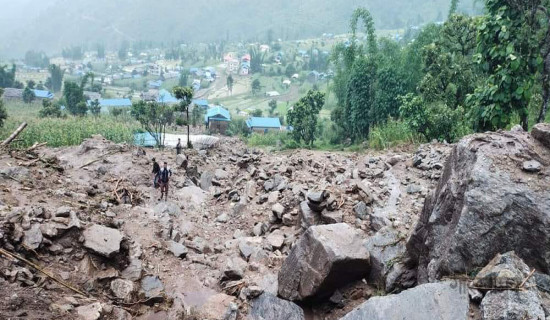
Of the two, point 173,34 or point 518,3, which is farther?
point 173,34

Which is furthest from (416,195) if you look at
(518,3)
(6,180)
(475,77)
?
(475,77)

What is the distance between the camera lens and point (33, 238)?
7129 mm

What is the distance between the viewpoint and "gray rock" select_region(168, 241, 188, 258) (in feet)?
29.7

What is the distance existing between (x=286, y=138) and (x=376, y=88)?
9851 millimetres

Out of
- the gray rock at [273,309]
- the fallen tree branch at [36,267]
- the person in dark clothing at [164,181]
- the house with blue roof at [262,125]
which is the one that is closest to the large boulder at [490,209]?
the gray rock at [273,309]

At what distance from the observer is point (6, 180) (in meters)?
9.88

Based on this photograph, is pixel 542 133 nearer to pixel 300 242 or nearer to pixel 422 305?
pixel 422 305

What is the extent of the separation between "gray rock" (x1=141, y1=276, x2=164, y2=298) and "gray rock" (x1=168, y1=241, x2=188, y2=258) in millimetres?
1169

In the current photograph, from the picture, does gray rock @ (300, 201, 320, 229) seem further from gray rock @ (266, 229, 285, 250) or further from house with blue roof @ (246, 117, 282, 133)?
house with blue roof @ (246, 117, 282, 133)

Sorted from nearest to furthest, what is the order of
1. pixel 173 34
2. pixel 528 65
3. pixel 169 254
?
pixel 528 65 → pixel 169 254 → pixel 173 34

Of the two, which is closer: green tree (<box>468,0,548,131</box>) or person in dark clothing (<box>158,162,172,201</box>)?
green tree (<box>468,0,548,131</box>)

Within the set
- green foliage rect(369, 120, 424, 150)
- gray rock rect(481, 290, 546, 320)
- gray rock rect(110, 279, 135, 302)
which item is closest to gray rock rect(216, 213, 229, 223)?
gray rock rect(110, 279, 135, 302)

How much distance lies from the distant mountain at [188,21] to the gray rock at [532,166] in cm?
15843

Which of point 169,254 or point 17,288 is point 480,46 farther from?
point 17,288
